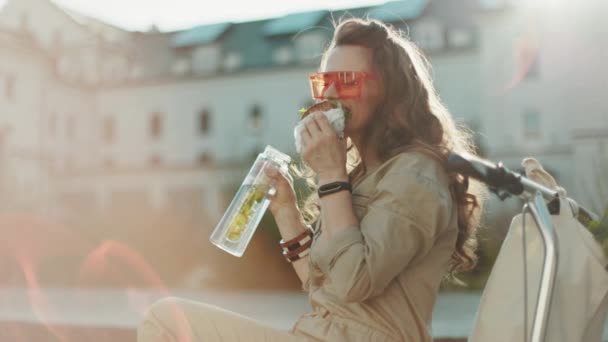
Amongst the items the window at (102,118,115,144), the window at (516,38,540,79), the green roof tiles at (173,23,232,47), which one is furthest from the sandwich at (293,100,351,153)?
the window at (102,118,115,144)

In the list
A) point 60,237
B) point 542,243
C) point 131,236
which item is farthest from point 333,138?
point 60,237

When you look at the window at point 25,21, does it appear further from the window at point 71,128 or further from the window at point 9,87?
the window at point 71,128

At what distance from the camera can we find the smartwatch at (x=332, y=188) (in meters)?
1.85


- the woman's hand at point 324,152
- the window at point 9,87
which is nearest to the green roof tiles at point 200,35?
the window at point 9,87

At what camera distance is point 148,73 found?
44.5 m

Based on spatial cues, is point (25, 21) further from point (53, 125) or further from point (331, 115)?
point (331, 115)

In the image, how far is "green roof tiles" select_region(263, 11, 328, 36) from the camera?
135 feet

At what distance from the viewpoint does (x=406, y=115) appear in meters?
2.09

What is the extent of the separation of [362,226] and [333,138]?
28cm

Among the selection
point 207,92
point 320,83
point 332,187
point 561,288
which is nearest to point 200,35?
point 207,92

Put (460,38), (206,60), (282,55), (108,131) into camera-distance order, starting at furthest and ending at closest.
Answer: (108,131)
(206,60)
(282,55)
(460,38)

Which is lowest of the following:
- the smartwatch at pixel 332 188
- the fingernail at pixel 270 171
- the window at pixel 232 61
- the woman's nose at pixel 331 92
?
the window at pixel 232 61

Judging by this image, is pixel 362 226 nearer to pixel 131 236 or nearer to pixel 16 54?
pixel 131 236

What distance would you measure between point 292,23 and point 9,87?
16.6 meters
